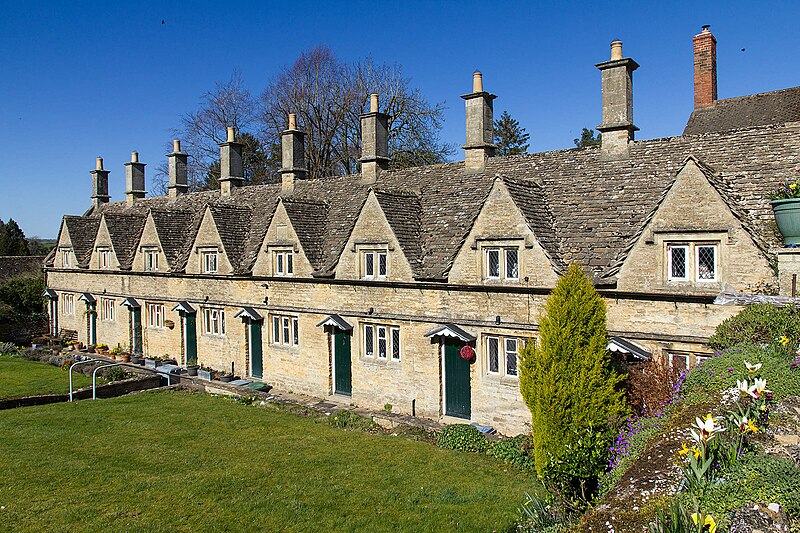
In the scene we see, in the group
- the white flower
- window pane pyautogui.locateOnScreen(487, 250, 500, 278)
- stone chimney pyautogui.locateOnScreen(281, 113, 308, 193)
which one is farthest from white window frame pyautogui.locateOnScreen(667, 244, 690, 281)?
stone chimney pyautogui.locateOnScreen(281, 113, 308, 193)

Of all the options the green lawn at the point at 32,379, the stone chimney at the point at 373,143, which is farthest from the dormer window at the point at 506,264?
the green lawn at the point at 32,379

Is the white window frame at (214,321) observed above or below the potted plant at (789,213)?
below

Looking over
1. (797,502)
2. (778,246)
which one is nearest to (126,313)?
(778,246)

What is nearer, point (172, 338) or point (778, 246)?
point (778, 246)

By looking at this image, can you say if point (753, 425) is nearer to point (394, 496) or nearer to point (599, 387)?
point (599, 387)

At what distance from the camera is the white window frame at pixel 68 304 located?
129 feet

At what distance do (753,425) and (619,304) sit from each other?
9277 mm

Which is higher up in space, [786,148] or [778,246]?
[786,148]

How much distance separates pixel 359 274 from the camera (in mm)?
22453

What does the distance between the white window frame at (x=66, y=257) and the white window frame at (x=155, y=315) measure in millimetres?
10653

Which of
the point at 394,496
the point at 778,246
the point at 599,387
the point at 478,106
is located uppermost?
the point at 478,106

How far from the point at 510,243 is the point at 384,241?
16.3 feet

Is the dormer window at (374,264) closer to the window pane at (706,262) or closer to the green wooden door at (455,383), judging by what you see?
the green wooden door at (455,383)

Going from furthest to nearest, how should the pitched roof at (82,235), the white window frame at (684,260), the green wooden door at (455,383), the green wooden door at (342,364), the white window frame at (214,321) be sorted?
the pitched roof at (82,235) < the white window frame at (214,321) < the green wooden door at (342,364) < the green wooden door at (455,383) < the white window frame at (684,260)
